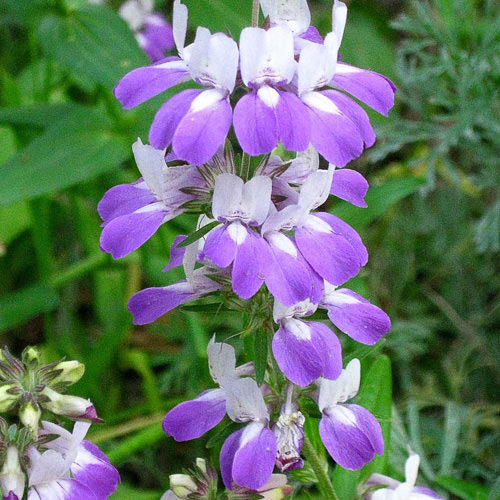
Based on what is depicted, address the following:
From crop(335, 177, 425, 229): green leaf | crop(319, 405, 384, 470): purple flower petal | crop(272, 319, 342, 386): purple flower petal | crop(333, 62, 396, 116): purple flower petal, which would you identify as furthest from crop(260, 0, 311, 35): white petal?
crop(335, 177, 425, 229): green leaf

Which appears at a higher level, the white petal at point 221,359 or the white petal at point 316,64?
the white petal at point 316,64

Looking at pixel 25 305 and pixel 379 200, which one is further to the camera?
pixel 25 305

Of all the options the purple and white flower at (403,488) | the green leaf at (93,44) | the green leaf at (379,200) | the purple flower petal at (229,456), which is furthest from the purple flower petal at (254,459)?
the green leaf at (93,44)

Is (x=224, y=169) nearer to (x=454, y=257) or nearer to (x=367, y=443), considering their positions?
(x=367, y=443)

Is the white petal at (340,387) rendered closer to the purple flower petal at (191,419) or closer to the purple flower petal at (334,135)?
the purple flower petal at (191,419)

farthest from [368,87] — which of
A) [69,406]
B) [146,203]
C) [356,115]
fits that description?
[69,406]

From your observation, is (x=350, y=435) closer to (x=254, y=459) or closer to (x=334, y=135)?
(x=254, y=459)

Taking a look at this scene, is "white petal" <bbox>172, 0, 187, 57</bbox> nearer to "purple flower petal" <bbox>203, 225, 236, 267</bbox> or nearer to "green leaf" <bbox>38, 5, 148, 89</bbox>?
"purple flower petal" <bbox>203, 225, 236, 267</bbox>
